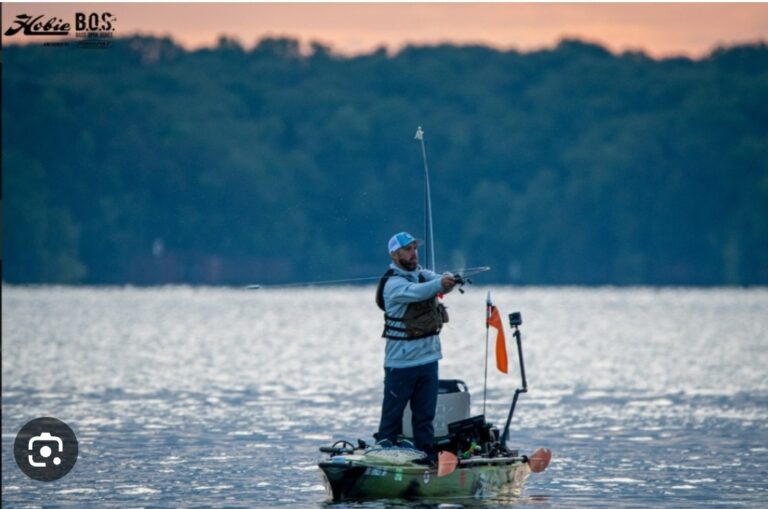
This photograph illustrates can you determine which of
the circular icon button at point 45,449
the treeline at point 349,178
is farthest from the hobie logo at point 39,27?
the treeline at point 349,178

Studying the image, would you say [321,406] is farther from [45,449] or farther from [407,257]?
[407,257]

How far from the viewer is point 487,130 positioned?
13788 cm

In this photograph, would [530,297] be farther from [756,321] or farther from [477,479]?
[477,479]

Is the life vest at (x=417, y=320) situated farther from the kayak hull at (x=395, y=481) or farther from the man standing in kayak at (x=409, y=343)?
the kayak hull at (x=395, y=481)

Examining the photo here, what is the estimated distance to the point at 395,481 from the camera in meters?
16.7

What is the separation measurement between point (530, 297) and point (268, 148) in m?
36.5

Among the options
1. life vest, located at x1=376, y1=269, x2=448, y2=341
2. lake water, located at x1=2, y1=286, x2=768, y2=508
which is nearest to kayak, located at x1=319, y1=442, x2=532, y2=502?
lake water, located at x1=2, y1=286, x2=768, y2=508

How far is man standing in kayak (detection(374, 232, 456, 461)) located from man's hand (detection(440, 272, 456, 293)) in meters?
0.47

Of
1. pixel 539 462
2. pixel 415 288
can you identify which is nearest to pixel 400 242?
pixel 415 288

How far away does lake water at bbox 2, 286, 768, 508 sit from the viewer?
18.6 metres

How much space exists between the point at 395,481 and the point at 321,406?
11234 mm

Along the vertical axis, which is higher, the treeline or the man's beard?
the treeline

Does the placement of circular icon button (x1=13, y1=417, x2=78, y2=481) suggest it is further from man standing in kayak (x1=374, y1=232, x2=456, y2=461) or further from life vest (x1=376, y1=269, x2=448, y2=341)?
life vest (x1=376, y1=269, x2=448, y2=341)

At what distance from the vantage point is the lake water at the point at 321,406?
60.9ft
